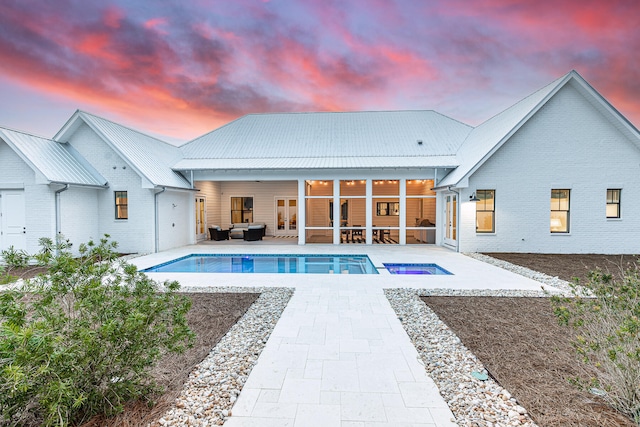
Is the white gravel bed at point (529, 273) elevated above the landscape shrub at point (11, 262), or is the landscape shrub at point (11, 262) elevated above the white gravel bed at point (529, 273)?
the landscape shrub at point (11, 262)

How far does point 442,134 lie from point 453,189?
598 cm

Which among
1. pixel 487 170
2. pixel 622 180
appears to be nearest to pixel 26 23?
pixel 487 170

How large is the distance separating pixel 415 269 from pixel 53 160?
48.7ft

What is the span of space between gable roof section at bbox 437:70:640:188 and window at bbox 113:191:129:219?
1447 centimetres

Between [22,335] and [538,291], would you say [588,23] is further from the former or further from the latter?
[22,335]

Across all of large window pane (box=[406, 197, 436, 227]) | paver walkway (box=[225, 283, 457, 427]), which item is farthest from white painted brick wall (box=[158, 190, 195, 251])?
large window pane (box=[406, 197, 436, 227])

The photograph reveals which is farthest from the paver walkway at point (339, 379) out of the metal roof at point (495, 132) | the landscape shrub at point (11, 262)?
the metal roof at point (495, 132)

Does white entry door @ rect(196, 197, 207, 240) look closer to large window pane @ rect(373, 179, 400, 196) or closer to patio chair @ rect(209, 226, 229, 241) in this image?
patio chair @ rect(209, 226, 229, 241)

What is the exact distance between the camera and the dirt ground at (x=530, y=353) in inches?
Result: 113

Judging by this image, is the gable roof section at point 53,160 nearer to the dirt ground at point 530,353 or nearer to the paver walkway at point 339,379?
the paver walkway at point 339,379

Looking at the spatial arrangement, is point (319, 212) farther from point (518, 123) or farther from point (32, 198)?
point (32, 198)

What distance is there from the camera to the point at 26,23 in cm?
1277

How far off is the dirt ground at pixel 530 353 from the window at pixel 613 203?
10440mm

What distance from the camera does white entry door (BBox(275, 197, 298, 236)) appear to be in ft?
68.3
